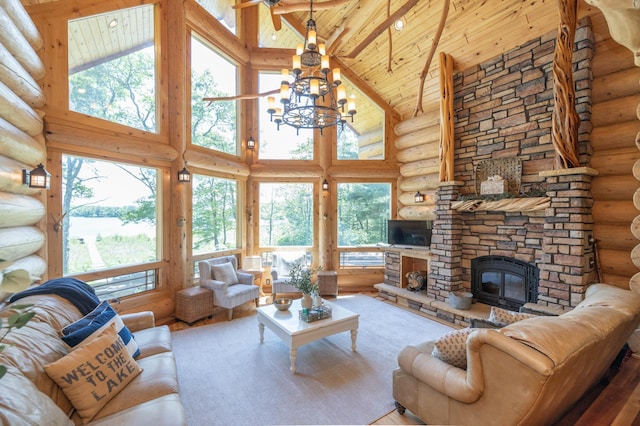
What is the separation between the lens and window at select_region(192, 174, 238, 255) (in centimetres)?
547

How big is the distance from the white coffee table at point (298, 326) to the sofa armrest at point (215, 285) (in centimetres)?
116

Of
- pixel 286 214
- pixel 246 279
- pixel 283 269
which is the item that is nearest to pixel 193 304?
pixel 246 279

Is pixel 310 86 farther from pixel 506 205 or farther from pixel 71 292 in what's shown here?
pixel 506 205

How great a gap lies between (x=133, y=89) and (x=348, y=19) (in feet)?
13.3

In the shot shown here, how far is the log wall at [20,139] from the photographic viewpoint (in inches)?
102

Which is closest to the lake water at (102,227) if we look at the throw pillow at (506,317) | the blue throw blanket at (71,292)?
the blue throw blanket at (71,292)

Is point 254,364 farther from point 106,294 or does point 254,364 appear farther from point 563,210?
point 563,210

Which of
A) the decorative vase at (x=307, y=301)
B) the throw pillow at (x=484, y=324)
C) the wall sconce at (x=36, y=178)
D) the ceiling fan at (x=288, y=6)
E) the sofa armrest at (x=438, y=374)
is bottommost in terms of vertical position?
the sofa armrest at (x=438, y=374)

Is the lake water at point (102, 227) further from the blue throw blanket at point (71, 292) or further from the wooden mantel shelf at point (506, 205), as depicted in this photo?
the wooden mantel shelf at point (506, 205)

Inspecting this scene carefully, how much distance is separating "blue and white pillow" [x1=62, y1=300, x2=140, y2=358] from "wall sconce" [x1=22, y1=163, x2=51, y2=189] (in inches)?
55.7

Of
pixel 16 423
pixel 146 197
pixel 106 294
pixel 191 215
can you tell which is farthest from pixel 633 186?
pixel 106 294

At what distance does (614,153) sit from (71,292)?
6234 mm

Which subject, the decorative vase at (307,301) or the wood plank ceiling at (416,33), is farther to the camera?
the wood plank ceiling at (416,33)

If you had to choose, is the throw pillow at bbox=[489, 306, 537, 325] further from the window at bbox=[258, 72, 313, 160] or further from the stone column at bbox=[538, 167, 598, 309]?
the window at bbox=[258, 72, 313, 160]
